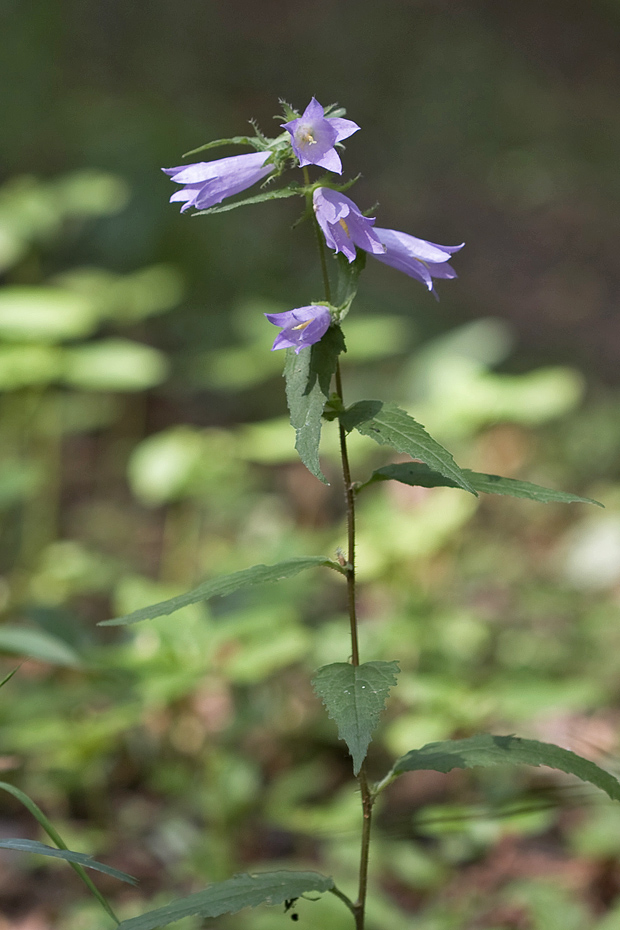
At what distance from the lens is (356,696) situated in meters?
0.80

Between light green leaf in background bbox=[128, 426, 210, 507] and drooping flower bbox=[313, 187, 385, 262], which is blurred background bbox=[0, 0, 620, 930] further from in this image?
drooping flower bbox=[313, 187, 385, 262]

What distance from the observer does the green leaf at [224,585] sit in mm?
846

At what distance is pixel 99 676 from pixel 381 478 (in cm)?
104

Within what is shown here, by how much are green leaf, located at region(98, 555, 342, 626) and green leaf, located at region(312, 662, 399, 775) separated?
0.39 feet

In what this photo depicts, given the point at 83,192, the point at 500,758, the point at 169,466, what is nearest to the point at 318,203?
the point at 500,758

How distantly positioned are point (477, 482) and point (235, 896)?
528 mm

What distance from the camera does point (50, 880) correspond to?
6.07 feet

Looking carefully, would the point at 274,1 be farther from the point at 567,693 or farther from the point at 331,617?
the point at 567,693

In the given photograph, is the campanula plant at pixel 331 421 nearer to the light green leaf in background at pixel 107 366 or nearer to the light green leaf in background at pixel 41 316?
the light green leaf in background at pixel 41 316

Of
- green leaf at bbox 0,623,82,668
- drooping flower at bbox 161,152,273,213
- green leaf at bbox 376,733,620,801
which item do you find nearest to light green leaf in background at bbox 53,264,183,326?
green leaf at bbox 0,623,82,668

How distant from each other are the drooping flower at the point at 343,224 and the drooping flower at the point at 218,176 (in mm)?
100

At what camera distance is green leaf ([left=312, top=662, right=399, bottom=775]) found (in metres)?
0.74

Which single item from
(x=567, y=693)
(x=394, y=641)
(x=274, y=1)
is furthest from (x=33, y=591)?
(x=274, y=1)

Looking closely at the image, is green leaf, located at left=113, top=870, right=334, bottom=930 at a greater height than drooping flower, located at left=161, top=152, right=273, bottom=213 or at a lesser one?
lesser
